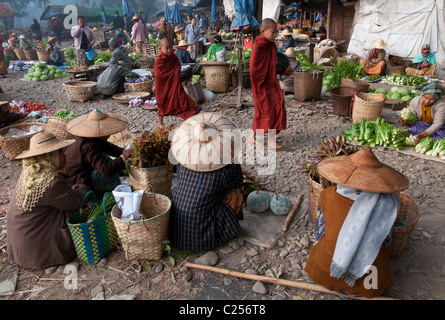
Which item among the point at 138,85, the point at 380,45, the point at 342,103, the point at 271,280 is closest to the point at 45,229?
the point at 271,280

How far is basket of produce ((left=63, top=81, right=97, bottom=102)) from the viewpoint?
737 centimetres

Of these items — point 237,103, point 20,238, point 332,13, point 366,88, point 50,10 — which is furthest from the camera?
point 50,10

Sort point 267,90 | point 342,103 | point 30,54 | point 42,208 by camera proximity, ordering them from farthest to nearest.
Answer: point 30,54 < point 342,103 < point 267,90 < point 42,208

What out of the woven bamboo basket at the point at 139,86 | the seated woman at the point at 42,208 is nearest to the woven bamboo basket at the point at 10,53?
the woven bamboo basket at the point at 139,86

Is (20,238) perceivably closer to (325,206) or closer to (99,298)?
(99,298)

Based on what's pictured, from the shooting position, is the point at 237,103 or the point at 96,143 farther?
the point at 237,103

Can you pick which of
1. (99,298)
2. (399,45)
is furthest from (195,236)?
(399,45)

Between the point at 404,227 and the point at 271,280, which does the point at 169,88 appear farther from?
the point at 404,227

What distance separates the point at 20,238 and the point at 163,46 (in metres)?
3.58

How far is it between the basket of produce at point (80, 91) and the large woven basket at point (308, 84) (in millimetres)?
4857

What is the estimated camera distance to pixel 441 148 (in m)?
4.11

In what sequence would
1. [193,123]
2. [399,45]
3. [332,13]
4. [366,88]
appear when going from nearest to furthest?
[193,123]
[366,88]
[399,45]
[332,13]

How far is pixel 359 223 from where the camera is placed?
1897 mm

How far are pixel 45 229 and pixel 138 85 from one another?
564cm
